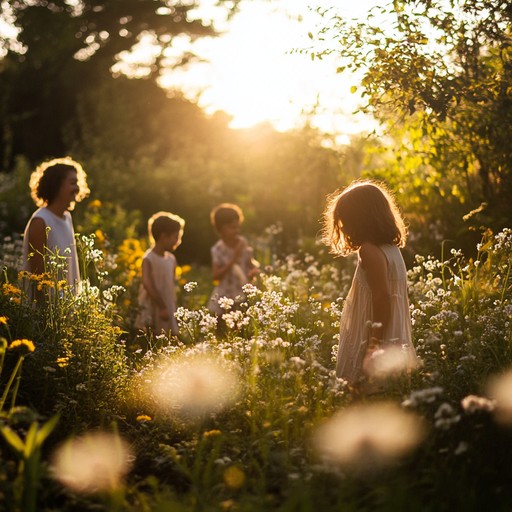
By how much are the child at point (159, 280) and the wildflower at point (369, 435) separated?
360 centimetres

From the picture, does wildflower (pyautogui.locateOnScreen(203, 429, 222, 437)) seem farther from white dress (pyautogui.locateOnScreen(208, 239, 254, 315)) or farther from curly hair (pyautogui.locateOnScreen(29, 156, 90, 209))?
white dress (pyautogui.locateOnScreen(208, 239, 254, 315))

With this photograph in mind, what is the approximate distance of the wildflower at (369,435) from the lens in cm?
324

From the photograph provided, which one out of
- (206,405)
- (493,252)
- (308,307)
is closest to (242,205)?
(308,307)

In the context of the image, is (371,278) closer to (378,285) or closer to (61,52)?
(378,285)

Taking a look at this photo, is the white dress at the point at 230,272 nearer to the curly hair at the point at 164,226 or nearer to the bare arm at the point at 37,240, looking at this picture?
the curly hair at the point at 164,226

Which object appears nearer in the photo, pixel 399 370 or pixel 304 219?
pixel 399 370

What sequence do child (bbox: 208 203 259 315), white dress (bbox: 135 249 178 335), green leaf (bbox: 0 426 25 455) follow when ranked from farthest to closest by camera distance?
child (bbox: 208 203 259 315), white dress (bbox: 135 249 178 335), green leaf (bbox: 0 426 25 455)

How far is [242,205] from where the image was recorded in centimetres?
1580

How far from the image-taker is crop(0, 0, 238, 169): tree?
2127cm

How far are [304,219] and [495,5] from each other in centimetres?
694

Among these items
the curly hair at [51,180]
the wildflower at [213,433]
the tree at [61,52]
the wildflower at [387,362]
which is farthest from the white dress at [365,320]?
the tree at [61,52]

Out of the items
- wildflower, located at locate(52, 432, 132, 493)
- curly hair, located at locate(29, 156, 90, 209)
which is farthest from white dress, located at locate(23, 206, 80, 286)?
wildflower, located at locate(52, 432, 132, 493)

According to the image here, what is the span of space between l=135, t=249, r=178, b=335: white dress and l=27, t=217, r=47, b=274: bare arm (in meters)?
1.70

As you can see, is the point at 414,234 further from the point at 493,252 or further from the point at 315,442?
the point at 315,442
